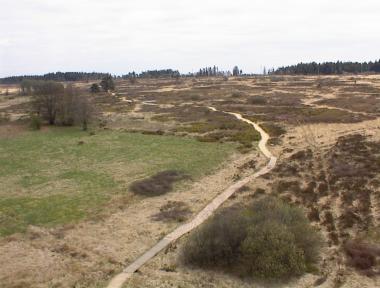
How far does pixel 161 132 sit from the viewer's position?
62938mm

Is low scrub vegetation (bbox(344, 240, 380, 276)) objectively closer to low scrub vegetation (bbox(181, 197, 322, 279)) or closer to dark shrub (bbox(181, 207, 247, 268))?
low scrub vegetation (bbox(181, 197, 322, 279))

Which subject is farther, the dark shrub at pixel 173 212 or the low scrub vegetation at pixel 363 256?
the dark shrub at pixel 173 212

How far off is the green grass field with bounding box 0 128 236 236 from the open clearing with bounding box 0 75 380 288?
138 millimetres

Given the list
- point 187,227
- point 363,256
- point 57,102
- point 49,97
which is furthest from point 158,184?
point 49,97

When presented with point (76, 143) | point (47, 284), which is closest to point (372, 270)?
point (47, 284)

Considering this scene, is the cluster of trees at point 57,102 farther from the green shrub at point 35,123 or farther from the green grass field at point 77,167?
the green grass field at point 77,167

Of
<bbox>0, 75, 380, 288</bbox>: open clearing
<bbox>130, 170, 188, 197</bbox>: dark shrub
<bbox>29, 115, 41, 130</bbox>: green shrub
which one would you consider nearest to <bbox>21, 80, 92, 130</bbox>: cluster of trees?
<bbox>0, 75, 380, 288</bbox>: open clearing

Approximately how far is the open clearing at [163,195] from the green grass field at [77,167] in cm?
14

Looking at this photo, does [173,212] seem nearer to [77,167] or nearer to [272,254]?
[272,254]

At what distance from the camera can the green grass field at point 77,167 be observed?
1280 inches

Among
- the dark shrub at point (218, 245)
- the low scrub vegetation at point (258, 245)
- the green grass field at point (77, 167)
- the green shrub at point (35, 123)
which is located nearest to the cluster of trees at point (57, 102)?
the green shrub at point (35, 123)

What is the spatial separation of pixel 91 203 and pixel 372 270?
20302mm

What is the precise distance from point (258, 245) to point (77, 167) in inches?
1058

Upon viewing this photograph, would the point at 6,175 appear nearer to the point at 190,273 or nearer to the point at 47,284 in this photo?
the point at 47,284
